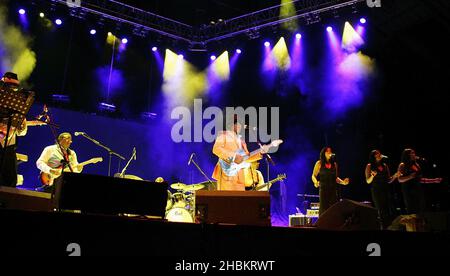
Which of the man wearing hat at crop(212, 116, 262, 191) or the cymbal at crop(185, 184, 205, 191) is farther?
the cymbal at crop(185, 184, 205, 191)

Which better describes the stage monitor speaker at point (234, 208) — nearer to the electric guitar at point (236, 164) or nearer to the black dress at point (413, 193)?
the electric guitar at point (236, 164)

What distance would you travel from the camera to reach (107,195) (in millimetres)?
A: 3545

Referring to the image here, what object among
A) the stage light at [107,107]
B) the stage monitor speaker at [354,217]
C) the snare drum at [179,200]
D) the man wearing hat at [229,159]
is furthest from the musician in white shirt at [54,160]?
the stage monitor speaker at [354,217]

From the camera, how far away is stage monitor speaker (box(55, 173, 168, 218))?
3453 mm

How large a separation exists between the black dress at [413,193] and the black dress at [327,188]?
1.51 meters

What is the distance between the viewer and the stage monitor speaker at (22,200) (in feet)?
11.6

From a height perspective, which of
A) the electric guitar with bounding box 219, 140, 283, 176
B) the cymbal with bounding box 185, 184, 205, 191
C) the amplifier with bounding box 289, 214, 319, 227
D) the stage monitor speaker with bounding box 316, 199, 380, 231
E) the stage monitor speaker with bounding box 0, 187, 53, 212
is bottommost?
the amplifier with bounding box 289, 214, 319, 227

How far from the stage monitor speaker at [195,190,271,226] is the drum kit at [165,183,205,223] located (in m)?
3.97

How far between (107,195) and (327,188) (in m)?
5.18

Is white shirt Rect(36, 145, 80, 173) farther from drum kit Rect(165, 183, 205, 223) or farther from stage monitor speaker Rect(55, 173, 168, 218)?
stage monitor speaker Rect(55, 173, 168, 218)

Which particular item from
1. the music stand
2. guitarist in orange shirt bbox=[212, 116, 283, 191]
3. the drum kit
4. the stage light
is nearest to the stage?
the music stand

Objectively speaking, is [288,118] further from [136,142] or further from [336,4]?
[136,142]

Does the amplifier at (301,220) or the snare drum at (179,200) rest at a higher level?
the snare drum at (179,200)
